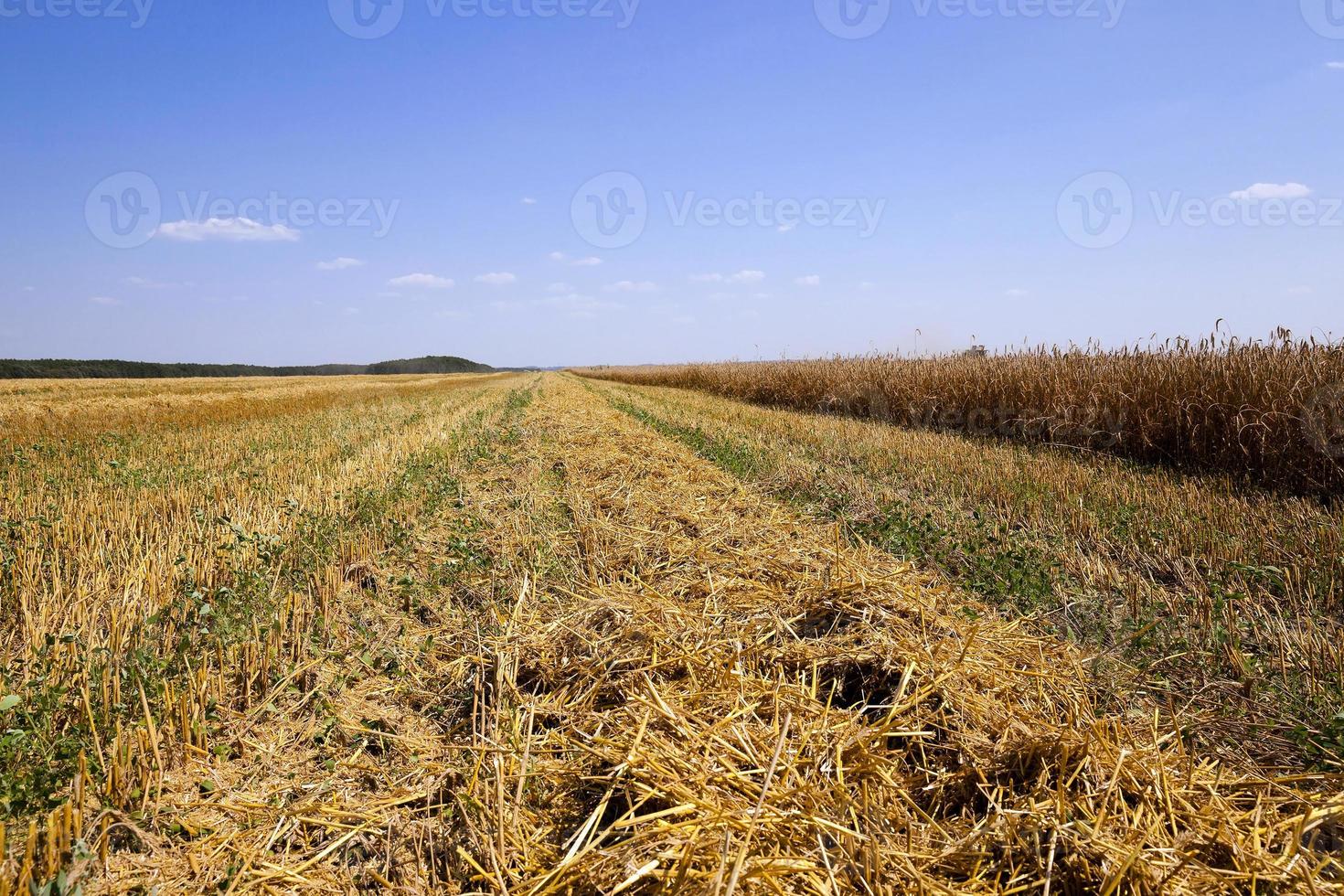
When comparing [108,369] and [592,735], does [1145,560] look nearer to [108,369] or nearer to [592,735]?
[592,735]

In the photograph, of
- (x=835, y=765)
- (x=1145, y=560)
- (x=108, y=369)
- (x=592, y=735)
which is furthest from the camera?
(x=108, y=369)

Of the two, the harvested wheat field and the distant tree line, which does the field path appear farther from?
the distant tree line

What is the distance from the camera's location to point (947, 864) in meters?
1.78

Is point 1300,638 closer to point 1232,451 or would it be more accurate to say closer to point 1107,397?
point 1232,451

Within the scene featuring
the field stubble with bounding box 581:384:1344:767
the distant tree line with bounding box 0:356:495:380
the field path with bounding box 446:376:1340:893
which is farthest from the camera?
the distant tree line with bounding box 0:356:495:380

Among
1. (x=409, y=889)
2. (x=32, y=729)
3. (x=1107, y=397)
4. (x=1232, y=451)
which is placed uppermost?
(x=1107, y=397)

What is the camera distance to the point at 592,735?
2369mm

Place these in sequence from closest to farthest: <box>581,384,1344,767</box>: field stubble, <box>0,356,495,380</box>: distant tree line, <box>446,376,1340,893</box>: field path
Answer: <box>446,376,1340,893</box>: field path, <box>581,384,1344,767</box>: field stubble, <box>0,356,495,380</box>: distant tree line

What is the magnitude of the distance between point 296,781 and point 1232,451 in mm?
8824

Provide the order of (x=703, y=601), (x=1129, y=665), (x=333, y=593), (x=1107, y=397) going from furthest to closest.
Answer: (x=1107, y=397) → (x=333, y=593) → (x=703, y=601) → (x=1129, y=665)

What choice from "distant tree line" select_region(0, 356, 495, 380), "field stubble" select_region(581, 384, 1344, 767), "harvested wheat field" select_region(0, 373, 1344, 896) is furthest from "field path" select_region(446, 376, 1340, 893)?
"distant tree line" select_region(0, 356, 495, 380)

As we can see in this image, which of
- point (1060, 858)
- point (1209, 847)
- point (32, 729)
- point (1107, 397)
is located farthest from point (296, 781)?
point (1107, 397)

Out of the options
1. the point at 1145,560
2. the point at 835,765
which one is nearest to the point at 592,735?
the point at 835,765

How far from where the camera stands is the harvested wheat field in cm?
177
